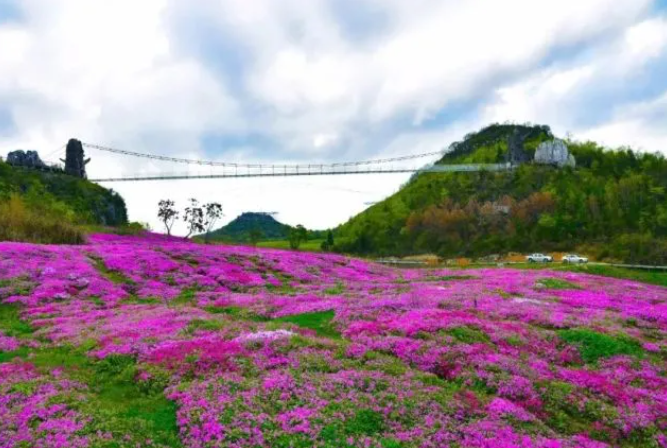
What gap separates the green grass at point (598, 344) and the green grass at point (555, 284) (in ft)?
52.0

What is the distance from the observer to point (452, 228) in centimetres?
10975

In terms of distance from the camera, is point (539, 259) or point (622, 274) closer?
point (622, 274)

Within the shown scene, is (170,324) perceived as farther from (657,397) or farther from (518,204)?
(518,204)

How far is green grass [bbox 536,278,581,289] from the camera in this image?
35969 millimetres

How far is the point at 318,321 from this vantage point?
2233cm

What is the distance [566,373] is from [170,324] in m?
14.2

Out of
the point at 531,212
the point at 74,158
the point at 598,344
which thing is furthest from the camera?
the point at 74,158

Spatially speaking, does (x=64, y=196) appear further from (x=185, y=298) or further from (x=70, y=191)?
(x=185, y=298)

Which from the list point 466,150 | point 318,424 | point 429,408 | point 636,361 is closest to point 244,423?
point 318,424

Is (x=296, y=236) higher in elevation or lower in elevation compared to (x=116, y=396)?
higher

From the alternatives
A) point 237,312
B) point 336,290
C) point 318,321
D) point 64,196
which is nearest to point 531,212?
point 336,290

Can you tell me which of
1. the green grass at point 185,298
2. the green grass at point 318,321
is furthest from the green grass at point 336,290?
the green grass at point 185,298

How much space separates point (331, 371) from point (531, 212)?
97722 mm

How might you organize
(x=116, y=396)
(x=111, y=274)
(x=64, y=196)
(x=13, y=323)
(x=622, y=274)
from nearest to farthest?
(x=116, y=396) → (x=13, y=323) → (x=111, y=274) → (x=622, y=274) → (x=64, y=196)
